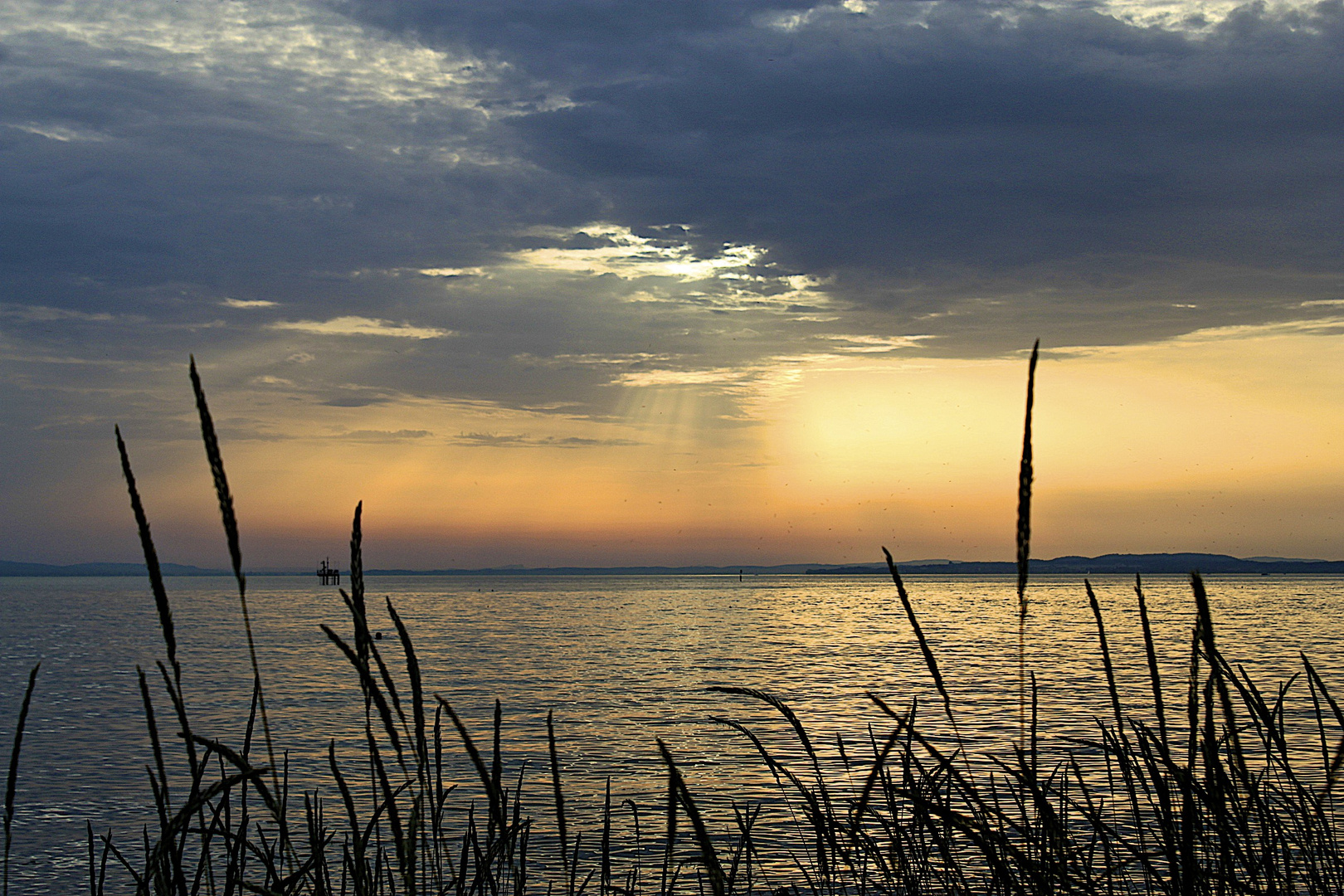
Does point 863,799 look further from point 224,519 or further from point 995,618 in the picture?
point 995,618

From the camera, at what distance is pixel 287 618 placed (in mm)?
101938

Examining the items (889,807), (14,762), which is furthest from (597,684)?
(14,762)

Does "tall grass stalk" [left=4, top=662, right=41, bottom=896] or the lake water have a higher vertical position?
"tall grass stalk" [left=4, top=662, right=41, bottom=896]

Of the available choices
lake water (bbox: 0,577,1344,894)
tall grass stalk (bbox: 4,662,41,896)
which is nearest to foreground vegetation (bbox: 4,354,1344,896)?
tall grass stalk (bbox: 4,662,41,896)

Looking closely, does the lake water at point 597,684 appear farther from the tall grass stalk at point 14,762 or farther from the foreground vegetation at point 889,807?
the tall grass stalk at point 14,762

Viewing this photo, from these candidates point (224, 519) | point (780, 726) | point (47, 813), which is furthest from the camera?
point (780, 726)

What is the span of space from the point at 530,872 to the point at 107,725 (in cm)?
2304

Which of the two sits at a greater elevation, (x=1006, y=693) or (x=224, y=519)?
(x=224, y=519)

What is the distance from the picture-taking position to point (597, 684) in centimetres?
4084

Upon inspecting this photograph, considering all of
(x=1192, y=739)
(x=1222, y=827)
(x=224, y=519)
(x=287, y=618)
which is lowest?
(x=287, y=618)

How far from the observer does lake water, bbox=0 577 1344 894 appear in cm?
2236

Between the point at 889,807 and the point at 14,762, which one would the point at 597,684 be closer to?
the point at 889,807

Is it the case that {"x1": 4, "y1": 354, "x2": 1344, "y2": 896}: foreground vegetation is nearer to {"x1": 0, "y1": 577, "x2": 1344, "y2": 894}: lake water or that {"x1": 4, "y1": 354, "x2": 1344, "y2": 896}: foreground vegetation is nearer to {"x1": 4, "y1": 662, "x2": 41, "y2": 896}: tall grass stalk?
{"x1": 4, "y1": 662, "x2": 41, "y2": 896}: tall grass stalk

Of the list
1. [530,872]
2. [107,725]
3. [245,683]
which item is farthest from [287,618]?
[530,872]
